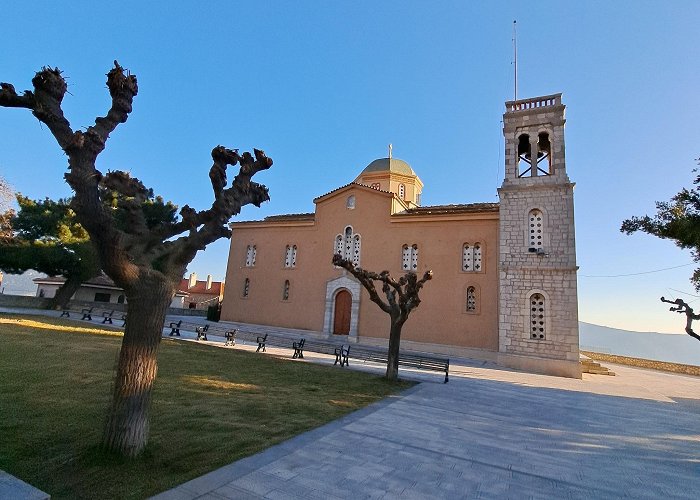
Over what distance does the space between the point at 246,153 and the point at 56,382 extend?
6990mm

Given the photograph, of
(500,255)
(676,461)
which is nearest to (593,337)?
(500,255)

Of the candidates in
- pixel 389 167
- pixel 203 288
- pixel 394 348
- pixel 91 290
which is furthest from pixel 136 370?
pixel 203 288

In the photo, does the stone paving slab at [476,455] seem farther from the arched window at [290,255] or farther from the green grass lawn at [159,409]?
the arched window at [290,255]

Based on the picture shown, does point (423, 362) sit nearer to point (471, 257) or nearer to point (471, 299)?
point (471, 299)

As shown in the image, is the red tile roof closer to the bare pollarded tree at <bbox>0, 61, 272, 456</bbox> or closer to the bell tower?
the bell tower

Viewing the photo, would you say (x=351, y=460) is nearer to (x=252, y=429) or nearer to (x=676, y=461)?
(x=252, y=429)

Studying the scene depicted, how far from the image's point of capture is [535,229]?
18.7m

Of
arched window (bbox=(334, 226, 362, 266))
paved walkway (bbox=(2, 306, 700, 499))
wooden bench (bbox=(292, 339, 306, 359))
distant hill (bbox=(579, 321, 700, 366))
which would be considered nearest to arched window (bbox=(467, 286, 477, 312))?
arched window (bbox=(334, 226, 362, 266))

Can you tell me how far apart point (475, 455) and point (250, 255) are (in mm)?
24715

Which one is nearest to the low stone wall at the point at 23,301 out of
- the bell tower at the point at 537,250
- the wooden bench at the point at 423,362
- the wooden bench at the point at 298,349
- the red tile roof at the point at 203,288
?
the red tile roof at the point at 203,288

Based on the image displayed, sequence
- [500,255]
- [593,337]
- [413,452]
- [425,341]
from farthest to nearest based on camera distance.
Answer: [593,337] < [425,341] < [500,255] < [413,452]

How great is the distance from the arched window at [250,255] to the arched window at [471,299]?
53.3ft

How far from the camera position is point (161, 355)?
41.0 ft

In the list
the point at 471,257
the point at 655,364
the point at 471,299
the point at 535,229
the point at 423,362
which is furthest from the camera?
the point at 655,364
